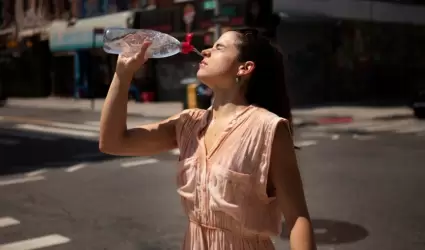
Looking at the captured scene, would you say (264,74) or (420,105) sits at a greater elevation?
(264,74)

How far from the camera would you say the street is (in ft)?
19.4

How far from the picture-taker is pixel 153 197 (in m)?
7.81

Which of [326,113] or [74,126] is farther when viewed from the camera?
[326,113]

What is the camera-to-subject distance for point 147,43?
7.93 ft

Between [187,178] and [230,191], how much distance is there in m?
0.23

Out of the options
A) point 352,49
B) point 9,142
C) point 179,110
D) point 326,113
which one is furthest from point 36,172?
point 352,49

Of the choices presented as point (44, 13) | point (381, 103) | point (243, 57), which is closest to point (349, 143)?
point (243, 57)

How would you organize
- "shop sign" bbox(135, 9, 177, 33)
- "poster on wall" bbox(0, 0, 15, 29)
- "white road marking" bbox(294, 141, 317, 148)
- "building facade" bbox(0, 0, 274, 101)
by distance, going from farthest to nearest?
"poster on wall" bbox(0, 0, 15, 29), "shop sign" bbox(135, 9, 177, 33), "building facade" bbox(0, 0, 274, 101), "white road marking" bbox(294, 141, 317, 148)

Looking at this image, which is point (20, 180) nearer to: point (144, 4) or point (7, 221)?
point (7, 221)

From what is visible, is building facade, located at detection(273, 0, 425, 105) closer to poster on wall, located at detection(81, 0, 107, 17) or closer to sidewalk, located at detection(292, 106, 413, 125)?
sidewalk, located at detection(292, 106, 413, 125)

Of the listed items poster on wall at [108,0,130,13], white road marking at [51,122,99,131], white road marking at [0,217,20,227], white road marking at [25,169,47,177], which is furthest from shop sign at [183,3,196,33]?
white road marking at [0,217,20,227]

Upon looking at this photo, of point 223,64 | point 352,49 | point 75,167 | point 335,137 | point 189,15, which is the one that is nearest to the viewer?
point 223,64

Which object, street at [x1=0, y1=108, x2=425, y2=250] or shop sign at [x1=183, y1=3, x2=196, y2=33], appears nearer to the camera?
street at [x1=0, y1=108, x2=425, y2=250]

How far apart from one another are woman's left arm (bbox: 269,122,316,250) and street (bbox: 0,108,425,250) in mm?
3373
